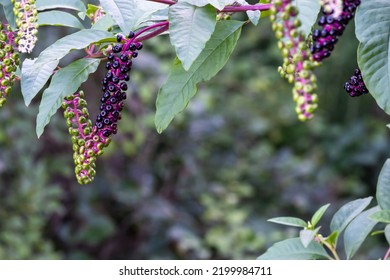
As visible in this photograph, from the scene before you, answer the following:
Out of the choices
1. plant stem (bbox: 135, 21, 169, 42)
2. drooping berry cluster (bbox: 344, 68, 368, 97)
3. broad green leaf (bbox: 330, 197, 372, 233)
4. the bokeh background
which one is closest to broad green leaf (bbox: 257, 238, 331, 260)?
broad green leaf (bbox: 330, 197, 372, 233)

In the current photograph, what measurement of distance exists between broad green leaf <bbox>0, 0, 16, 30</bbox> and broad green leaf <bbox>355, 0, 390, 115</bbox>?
48cm

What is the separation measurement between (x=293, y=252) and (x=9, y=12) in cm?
57

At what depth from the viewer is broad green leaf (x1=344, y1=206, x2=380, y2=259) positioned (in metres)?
1.10

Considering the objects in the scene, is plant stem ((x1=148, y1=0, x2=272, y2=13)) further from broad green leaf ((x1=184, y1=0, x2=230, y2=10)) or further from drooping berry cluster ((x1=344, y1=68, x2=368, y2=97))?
drooping berry cluster ((x1=344, y1=68, x2=368, y2=97))

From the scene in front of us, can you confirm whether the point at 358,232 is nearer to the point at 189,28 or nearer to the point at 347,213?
the point at 347,213

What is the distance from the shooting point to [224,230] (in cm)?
311

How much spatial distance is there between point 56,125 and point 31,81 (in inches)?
93.3

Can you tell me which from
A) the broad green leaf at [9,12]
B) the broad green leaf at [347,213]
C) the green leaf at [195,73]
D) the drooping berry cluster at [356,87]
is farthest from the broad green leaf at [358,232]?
the broad green leaf at [9,12]

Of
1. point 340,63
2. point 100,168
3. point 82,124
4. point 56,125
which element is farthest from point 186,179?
point 82,124

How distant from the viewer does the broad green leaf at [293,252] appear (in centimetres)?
106

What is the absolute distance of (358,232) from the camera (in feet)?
3.64

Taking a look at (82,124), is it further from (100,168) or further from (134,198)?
(100,168)

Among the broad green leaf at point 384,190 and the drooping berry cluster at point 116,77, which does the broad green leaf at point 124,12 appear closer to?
the drooping berry cluster at point 116,77

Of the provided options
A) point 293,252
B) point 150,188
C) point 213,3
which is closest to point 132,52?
point 213,3
